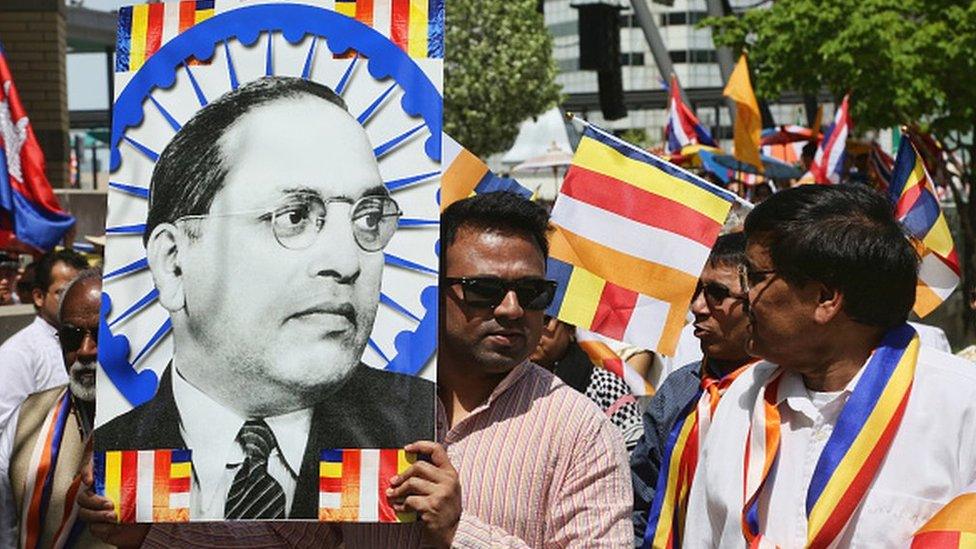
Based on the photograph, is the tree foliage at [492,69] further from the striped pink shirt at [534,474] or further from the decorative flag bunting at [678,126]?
the striped pink shirt at [534,474]

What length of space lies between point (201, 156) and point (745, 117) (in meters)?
10.0

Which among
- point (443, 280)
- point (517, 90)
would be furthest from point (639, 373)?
point (517, 90)

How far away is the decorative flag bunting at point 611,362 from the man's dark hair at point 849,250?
3.64m

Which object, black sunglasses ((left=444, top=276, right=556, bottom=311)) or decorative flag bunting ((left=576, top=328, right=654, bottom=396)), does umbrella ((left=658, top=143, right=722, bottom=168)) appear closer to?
decorative flag bunting ((left=576, top=328, right=654, bottom=396))

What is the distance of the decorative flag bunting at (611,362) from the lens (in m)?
7.12

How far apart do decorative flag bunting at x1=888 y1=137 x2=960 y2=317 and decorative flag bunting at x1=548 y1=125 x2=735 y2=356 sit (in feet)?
6.36

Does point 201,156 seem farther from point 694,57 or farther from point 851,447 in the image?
point 694,57

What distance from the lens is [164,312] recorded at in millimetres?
3367

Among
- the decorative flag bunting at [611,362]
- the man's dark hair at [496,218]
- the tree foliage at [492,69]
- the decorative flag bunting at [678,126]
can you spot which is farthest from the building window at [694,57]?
the man's dark hair at [496,218]

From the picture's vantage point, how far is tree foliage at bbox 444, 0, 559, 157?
1623 inches

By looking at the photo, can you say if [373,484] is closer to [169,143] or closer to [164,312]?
[164,312]

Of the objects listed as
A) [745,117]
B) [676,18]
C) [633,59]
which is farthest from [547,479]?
[676,18]

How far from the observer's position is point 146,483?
331cm

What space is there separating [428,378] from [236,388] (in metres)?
0.39
